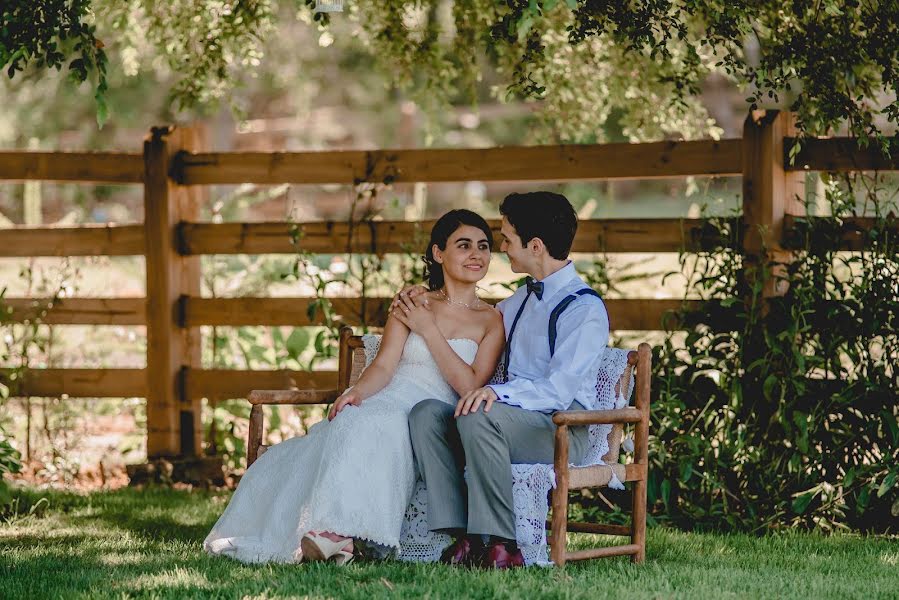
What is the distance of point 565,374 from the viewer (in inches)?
168

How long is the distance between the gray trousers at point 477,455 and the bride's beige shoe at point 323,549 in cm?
30

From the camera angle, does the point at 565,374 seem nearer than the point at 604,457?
Yes

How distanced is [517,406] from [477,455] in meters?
0.25

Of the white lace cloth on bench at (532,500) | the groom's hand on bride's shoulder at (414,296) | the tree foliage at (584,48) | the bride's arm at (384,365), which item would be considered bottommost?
the white lace cloth on bench at (532,500)

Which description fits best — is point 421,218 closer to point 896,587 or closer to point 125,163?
point 125,163

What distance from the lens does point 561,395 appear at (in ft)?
14.1

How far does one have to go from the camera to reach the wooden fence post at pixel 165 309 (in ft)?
21.9

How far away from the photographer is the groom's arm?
168 inches

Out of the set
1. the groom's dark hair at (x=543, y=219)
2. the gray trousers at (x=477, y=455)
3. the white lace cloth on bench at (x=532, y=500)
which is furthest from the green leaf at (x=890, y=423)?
the groom's dark hair at (x=543, y=219)

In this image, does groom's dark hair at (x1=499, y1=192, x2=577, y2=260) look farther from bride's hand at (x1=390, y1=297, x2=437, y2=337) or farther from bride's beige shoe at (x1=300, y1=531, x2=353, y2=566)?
bride's beige shoe at (x1=300, y1=531, x2=353, y2=566)

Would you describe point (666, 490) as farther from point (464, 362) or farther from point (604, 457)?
point (464, 362)

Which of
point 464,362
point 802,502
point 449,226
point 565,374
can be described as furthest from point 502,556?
point 802,502

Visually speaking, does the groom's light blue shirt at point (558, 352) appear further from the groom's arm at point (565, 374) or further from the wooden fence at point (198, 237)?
the wooden fence at point (198, 237)

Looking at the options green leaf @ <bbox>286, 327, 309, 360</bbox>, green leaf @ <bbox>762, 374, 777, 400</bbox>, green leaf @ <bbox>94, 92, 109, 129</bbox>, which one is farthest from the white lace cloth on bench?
green leaf @ <bbox>286, 327, 309, 360</bbox>
